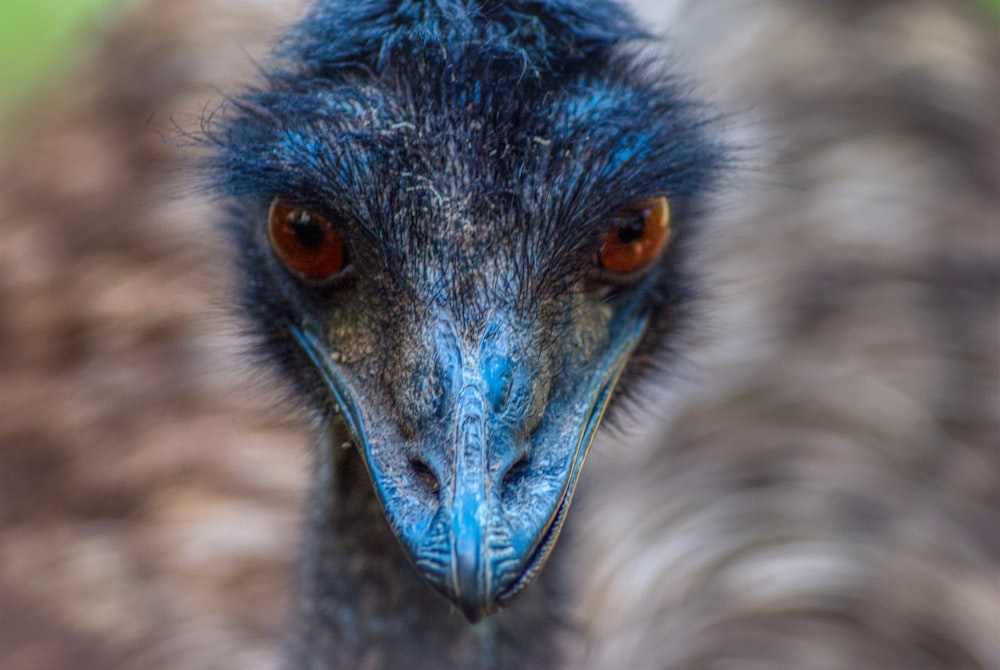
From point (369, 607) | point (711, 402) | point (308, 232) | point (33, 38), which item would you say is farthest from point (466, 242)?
point (33, 38)

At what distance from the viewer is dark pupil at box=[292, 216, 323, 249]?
5.27ft

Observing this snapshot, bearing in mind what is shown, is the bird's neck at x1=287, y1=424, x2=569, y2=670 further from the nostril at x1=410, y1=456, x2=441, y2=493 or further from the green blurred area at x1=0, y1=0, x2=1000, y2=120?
the green blurred area at x1=0, y1=0, x2=1000, y2=120

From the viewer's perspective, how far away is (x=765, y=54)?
389 centimetres

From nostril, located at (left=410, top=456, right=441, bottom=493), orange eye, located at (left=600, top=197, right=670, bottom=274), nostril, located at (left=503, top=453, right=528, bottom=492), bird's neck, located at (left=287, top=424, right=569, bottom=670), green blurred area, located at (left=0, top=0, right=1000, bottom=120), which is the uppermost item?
green blurred area, located at (left=0, top=0, right=1000, bottom=120)

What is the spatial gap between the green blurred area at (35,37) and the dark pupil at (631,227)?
3.49 metres

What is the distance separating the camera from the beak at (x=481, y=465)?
1.36 meters

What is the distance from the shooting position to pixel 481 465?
54.7 inches

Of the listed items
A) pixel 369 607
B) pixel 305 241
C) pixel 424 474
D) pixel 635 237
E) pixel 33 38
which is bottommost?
pixel 369 607

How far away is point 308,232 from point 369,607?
1.62 ft

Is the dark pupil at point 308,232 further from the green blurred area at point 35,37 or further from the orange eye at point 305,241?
the green blurred area at point 35,37

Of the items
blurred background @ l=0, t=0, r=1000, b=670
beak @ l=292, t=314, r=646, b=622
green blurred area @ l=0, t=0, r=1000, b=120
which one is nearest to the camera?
beak @ l=292, t=314, r=646, b=622

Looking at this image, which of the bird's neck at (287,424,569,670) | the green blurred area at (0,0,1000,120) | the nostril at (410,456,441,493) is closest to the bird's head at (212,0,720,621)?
the nostril at (410,456,441,493)

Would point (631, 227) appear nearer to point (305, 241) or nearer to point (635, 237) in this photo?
point (635, 237)

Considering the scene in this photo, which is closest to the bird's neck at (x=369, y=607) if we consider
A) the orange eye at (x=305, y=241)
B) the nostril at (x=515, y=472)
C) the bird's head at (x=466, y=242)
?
the bird's head at (x=466, y=242)
